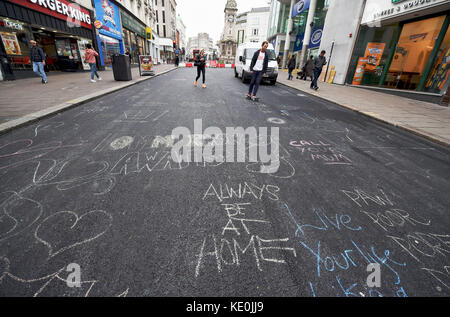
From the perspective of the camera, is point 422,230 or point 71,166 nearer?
point 422,230

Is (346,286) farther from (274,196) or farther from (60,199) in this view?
(60,199)

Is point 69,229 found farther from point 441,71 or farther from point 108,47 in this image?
point 108,47

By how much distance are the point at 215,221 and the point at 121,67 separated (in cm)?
1289

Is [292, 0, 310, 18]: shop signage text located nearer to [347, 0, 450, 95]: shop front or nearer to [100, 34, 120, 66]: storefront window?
[347, 0, 450, 95]: shop front

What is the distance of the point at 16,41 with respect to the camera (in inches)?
430

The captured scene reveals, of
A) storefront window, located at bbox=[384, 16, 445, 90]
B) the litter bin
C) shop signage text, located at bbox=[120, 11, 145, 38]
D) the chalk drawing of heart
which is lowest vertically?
the chalk drawing of heart

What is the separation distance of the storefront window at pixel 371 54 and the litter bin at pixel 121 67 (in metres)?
15.4

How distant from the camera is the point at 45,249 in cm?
163

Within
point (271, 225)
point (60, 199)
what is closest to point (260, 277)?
point (271, 225)

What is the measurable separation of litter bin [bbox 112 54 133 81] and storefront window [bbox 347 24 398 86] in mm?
15381

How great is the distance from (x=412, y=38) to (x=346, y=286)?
1660 centimetres

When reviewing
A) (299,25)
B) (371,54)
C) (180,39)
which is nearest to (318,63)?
(371,54)

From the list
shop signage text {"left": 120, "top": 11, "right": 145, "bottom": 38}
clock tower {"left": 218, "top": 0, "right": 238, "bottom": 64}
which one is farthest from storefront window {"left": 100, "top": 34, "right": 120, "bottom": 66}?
clock tower {"left": 218, "top": 0, "right": 238, "bottom": 64}

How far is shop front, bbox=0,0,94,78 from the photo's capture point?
1048 centimetres
